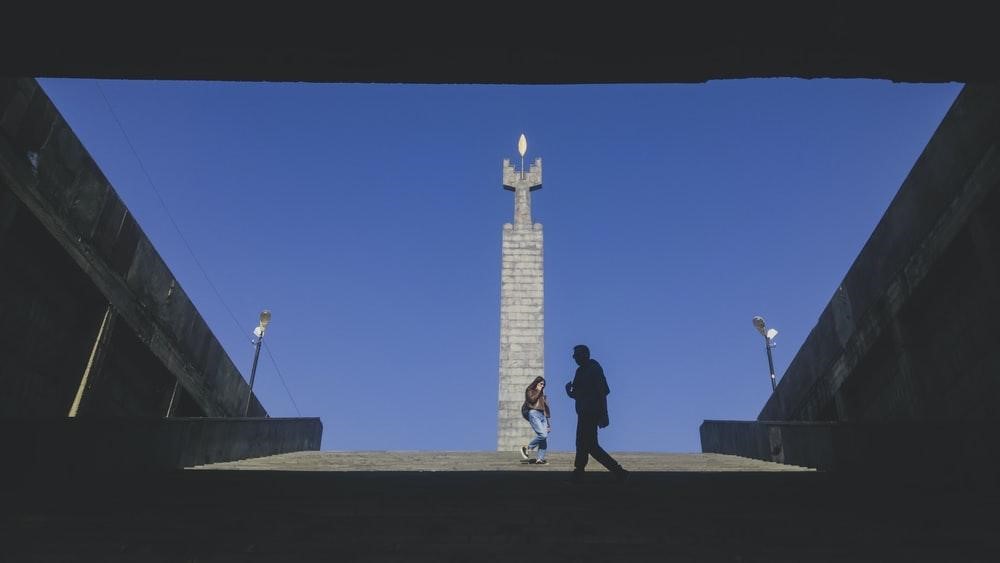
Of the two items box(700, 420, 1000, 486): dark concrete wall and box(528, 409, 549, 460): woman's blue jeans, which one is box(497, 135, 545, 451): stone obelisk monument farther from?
box(700, 420, 1000, 486): dark concrete wall

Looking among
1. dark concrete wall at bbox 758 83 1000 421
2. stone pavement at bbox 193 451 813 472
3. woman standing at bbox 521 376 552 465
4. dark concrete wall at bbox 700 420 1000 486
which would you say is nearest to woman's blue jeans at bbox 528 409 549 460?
woman standing at bbox 521 376 552 465

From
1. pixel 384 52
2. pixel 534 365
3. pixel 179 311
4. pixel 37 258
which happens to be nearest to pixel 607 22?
pixel 384 52

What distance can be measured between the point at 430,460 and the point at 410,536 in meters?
6.62

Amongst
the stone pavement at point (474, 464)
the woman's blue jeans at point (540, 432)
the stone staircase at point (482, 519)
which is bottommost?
the stone staircase at point (482, 519)

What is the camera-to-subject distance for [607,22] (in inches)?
174

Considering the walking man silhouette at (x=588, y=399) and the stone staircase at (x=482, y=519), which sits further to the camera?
the walking man silhouette at (x=588, y=399)

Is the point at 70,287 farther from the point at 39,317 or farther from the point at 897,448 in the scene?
the point at 897,448

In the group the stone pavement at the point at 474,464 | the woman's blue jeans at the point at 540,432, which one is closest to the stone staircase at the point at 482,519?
the stone pavement at the point at 474,464

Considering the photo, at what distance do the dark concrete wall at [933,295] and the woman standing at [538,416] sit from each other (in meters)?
3.91

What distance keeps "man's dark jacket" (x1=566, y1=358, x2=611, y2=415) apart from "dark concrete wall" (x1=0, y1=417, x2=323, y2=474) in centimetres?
402

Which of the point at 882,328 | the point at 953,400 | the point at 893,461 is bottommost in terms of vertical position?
the point at 893,461

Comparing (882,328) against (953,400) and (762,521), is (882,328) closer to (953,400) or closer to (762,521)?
(953,400)

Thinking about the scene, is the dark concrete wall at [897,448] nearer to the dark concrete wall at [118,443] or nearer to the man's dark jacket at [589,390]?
the man's dark jacket at [589,390]

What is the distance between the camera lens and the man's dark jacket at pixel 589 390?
647 centimetres
